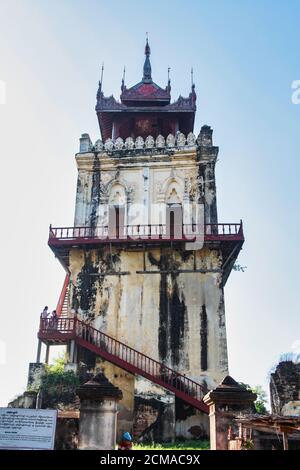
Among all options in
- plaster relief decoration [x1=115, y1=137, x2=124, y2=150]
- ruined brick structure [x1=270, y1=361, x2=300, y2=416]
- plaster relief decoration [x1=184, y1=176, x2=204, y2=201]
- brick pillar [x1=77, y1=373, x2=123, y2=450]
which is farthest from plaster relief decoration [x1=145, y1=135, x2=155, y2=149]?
brick pillar [x1=77, y1=373, x2=123, y2=450]

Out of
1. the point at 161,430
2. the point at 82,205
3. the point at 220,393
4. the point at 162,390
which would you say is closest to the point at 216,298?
the point at 162,390

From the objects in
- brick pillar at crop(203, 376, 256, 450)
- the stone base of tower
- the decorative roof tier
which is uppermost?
the decorative roof tier

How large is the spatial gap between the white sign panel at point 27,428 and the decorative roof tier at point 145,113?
18.0 m

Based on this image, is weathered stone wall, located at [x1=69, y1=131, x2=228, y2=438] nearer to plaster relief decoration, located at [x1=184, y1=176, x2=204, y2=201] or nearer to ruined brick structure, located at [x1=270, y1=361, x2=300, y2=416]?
plaster relief decoration, located at [x1=184, y1=176, x2=204, y2=201]

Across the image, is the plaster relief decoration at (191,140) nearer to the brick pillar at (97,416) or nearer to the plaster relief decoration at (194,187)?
the plaster relief decoration at (194,187)

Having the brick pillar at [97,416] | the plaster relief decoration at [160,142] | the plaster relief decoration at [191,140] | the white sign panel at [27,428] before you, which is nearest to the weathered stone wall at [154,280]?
the plaster relief decoration at [191,140]

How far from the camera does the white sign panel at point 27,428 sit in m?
7.40

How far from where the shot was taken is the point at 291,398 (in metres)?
14.5

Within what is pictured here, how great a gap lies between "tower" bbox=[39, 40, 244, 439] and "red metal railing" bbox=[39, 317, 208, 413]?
0.08 metres

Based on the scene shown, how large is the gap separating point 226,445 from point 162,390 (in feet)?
25.3

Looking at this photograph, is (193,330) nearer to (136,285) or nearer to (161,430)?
(136,285)

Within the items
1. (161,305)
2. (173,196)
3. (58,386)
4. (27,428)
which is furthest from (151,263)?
(27,428)

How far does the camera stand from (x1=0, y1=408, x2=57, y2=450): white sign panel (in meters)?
7.40

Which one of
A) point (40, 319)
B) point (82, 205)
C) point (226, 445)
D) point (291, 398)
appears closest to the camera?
point (226, 445)
